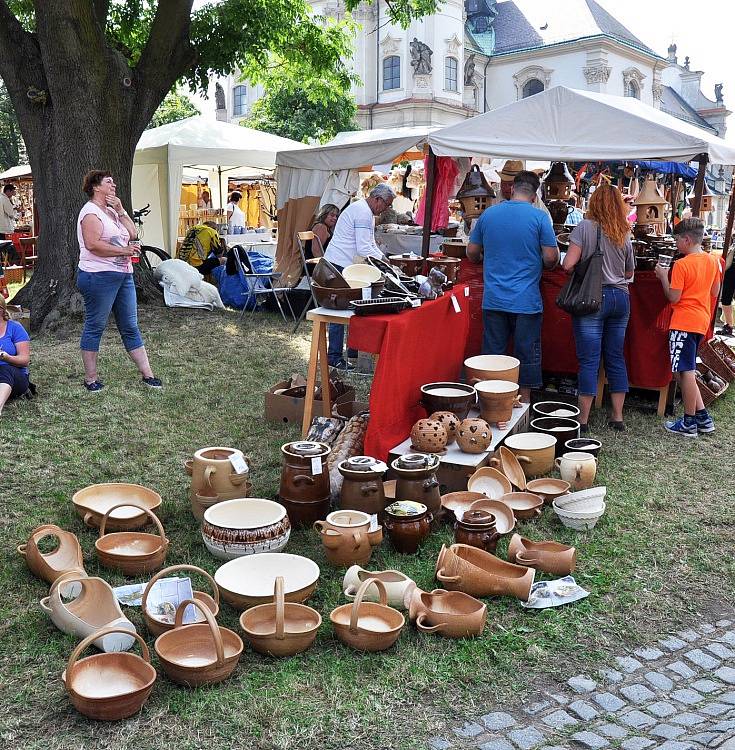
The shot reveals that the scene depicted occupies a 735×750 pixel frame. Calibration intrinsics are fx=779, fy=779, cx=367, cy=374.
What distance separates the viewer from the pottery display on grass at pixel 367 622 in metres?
2.69

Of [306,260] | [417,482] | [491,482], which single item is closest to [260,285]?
[306,260]

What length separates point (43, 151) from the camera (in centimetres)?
866

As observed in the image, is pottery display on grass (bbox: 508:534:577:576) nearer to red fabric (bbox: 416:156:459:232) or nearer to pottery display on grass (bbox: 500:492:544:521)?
pottery display on grass (bbox: 500:492:544:521)

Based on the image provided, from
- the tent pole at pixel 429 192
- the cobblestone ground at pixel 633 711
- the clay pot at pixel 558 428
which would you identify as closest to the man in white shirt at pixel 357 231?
the tent pole at pixel 429 192

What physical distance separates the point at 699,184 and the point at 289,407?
3.52 meters

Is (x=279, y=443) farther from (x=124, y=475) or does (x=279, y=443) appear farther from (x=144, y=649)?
(x=144, y=649)

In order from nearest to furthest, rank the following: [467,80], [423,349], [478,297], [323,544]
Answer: [323,544] → [423,349] → [478,297] → [467,80]

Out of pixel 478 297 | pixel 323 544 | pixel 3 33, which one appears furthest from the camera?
pixel 3 33

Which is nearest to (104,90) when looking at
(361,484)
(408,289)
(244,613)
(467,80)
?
(408,289)

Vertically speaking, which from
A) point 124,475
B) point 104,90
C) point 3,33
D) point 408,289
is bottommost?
point 124,475

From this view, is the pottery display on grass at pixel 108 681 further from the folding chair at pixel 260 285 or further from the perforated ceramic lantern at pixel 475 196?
the folding chair at pixel 260 285

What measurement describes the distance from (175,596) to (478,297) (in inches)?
147

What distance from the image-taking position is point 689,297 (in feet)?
16.8

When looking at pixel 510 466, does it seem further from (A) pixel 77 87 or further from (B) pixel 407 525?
(A) pixel 77 87
